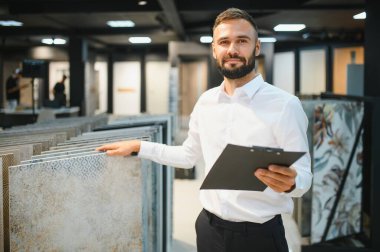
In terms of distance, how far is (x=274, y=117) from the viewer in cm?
144

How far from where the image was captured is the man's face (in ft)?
4.84

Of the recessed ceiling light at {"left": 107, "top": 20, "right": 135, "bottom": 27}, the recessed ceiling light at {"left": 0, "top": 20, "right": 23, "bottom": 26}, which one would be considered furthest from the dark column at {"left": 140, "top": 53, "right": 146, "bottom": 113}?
the recessed ceiling light at {"left": 0, "top": 20, "right": 23, "bottom": 26}

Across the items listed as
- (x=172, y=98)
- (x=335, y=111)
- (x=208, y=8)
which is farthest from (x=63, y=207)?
(x=172, y=98)

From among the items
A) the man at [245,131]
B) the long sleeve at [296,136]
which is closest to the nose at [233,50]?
the man at [245,131]

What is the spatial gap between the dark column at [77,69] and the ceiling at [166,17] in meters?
0.42

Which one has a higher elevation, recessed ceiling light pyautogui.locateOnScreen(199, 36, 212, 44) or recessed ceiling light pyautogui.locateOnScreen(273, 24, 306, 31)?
recessed ceiling light pyautogui.locateOnScreen(273, 24, 306, 31)

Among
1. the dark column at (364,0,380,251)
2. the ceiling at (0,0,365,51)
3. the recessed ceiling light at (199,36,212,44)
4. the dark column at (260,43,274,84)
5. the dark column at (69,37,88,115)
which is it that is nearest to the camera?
the dark column at (364,0,380,251)

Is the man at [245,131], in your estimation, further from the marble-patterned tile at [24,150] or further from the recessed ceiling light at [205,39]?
the recessed ceiling light at [205,39]

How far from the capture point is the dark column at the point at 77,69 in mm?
12047

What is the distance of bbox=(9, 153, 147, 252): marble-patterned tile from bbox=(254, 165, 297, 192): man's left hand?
0.50 m

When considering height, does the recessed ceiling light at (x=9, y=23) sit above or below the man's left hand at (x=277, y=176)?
above

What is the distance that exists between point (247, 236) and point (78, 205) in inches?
25.2

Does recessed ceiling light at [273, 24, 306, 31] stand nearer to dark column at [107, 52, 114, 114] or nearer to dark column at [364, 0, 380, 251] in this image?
dark column at [364, 0, 380, 251]

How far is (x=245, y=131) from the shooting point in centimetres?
149
